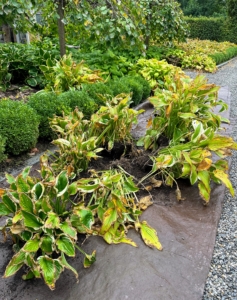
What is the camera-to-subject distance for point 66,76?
3.51 meters

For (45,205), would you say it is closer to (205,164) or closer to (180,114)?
(205,164)

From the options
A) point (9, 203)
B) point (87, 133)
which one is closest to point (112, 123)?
point (87, 133)

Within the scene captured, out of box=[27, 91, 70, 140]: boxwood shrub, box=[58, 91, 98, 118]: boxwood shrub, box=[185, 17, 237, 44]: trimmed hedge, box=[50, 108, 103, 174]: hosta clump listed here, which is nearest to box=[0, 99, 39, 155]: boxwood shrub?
box=[27, 91, 70, 140]: boxwood shrub

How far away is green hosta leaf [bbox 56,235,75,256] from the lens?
1.35m

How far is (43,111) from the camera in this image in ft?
9.11

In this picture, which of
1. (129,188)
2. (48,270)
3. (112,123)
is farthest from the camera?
(112,123)

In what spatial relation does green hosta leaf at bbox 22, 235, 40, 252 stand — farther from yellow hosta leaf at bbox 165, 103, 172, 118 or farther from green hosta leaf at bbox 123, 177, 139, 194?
yellow hosta leaf at bbox 165, 103, 172, 118

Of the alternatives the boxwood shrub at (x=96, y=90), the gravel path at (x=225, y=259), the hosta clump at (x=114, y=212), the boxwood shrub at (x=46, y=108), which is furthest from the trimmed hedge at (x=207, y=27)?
the hosta clump at (x=114, y=212)

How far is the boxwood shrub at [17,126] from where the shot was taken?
2.36 m

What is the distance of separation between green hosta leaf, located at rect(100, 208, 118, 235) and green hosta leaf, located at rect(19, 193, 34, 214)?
47cm

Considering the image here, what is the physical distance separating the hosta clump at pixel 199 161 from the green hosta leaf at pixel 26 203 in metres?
1.02

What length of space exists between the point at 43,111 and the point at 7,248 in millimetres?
1511

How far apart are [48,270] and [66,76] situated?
2702 millimetres

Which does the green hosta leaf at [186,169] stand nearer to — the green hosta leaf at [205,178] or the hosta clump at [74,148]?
the green hosta leaf at [205,178]
